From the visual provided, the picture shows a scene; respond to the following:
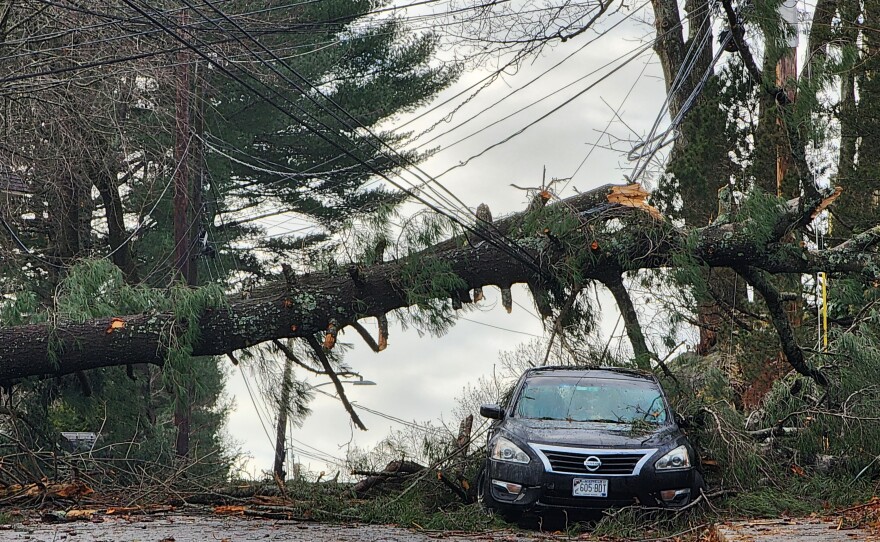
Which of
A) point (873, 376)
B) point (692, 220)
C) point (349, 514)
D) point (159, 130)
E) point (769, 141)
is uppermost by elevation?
point (159, 130)

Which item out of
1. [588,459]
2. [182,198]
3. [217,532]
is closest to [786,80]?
[588,459]

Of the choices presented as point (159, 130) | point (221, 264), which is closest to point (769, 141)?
point (159, 130)

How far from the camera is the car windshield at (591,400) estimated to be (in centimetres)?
1010

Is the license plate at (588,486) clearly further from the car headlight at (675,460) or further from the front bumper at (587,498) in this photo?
the car headlight at (675,460)

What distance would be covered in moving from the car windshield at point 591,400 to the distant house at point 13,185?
1024cm

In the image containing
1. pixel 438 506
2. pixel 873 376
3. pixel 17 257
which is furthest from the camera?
pixel 17 257

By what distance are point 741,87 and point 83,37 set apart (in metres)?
10.1

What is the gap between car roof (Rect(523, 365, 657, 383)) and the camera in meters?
10.8

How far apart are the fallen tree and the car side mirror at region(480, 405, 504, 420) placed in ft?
8.16

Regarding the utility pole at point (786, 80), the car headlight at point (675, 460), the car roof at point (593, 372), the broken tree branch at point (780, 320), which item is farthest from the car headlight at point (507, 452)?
the utility pole at point (786, 80)

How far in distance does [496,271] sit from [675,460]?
394 cm

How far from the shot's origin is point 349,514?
33.3 feet

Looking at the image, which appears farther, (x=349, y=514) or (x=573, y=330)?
(x=573, y=330)

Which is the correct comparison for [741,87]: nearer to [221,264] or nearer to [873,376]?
[873,376]
